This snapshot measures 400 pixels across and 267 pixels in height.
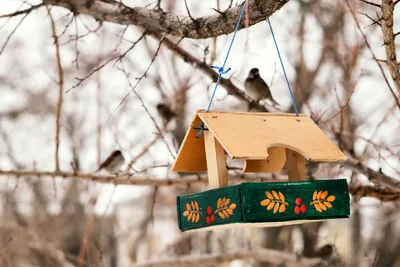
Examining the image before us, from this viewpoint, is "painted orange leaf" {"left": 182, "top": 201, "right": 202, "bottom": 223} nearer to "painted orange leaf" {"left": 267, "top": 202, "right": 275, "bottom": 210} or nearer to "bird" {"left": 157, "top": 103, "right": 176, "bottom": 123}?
"painted orange leaf" {"left": 267, "top": 202, "right": 275, "bottom": 210}

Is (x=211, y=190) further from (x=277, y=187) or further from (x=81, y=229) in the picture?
(x=81, y=229)

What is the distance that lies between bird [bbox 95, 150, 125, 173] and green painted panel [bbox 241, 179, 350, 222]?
3.69 meters

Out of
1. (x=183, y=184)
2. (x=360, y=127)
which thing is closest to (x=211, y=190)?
(x=183, y=184)

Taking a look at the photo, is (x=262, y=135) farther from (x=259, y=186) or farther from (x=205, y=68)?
(x=205, y=68)

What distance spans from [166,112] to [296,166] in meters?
3.15

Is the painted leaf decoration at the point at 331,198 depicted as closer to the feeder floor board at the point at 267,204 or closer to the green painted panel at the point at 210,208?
the feeder floor board at the point at 267,204

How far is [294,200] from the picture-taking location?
8.10 feet

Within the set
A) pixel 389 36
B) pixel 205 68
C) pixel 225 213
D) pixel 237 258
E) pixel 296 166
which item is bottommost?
pixel 237 258

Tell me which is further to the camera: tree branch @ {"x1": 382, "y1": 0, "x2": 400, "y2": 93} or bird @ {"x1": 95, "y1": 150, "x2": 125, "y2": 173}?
bird @ {"x1": 95, "y1": 150, "x2": 125, "y2": 173}

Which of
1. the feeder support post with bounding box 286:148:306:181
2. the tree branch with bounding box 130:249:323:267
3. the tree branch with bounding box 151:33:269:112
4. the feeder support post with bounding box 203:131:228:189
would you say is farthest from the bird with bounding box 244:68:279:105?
the feeder support post with bounding box 203:131:228:189

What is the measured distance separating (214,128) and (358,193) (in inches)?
85.0

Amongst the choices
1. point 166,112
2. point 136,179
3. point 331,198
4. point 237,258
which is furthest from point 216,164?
point 166,112

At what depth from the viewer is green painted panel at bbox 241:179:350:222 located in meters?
2.37

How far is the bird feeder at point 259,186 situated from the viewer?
2.38 m
